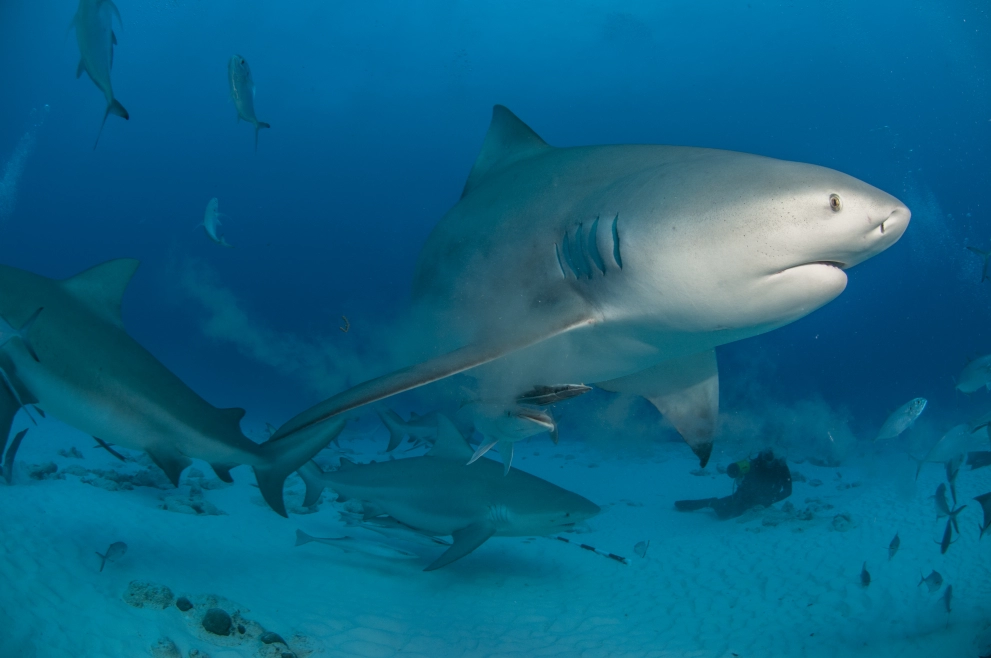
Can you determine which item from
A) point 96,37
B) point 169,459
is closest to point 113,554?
point 169,459

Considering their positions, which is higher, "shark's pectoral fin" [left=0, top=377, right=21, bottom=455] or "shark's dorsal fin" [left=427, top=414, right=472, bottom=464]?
"shark's dorsal fin" [left=427, top=414, right=472, bottom=464]

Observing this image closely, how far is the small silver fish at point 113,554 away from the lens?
3609 mm

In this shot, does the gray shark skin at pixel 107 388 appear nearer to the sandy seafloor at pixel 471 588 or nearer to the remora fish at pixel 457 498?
the sandy seafloor at pixel 471 588

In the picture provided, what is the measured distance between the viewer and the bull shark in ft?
6.16

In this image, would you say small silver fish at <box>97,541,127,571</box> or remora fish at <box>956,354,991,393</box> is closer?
small silver fish at <box>97,541,127,571</box>

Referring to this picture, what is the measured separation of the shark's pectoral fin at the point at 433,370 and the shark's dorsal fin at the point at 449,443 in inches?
108

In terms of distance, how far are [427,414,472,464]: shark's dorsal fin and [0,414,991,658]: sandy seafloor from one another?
114 centimetres

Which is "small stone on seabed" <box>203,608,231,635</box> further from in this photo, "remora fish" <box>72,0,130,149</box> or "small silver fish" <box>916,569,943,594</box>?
"small silver fish" <box>916,569,943,594</box>

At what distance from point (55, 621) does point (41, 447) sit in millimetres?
8879

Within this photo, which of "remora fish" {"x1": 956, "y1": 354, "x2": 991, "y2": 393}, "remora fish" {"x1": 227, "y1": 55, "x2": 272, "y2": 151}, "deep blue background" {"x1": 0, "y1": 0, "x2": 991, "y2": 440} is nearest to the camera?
"remora fish" {"x1": 227, "y1": 55, "x2": 272, "y2": 151}

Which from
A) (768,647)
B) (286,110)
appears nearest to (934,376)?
(768,647)

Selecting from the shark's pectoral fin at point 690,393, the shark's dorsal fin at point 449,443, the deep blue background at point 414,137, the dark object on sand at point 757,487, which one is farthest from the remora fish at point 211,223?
the deep blue background at point 414,137

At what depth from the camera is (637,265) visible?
2.30 m

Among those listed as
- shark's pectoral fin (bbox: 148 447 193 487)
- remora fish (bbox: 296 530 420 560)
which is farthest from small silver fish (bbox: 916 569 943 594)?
shark's pectoral fin (bbox: 148 447 193 487)
